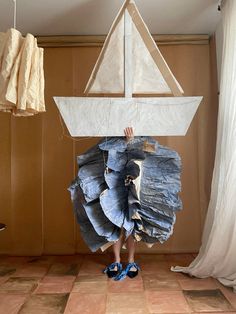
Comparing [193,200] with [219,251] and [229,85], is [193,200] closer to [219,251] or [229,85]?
[219,251]

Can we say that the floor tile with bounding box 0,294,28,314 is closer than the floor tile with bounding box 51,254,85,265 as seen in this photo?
Yes

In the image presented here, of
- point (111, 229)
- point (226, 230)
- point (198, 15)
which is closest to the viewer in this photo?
point (226, 230)

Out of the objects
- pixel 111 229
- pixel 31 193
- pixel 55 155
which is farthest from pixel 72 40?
pixel 111 229

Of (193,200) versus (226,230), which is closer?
(226,230)

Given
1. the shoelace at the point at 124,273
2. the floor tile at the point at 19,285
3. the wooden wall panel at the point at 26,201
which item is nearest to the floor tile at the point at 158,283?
the shoelace at the point at 124,273

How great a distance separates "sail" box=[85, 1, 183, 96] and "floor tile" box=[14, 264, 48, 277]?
1.28 m

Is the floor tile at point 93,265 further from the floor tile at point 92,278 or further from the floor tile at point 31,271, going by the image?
the floor tile at point 31,271

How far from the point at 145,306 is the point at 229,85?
4.24 ft

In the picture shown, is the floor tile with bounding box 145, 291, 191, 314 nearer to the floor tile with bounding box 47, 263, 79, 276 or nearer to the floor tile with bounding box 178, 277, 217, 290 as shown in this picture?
the floor tile with bounding box 178, 277, 217, 290

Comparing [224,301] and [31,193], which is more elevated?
[31,193]

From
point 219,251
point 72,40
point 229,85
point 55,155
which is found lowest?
point 219,251

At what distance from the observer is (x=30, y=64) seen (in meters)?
1.36

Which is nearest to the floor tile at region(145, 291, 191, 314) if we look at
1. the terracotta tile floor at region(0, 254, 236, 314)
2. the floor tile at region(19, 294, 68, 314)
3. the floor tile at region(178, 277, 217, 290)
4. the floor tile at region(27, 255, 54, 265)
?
the terracotta tile floor at region(0, 254, 236, 314)

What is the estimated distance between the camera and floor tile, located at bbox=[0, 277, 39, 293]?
1642 mm
